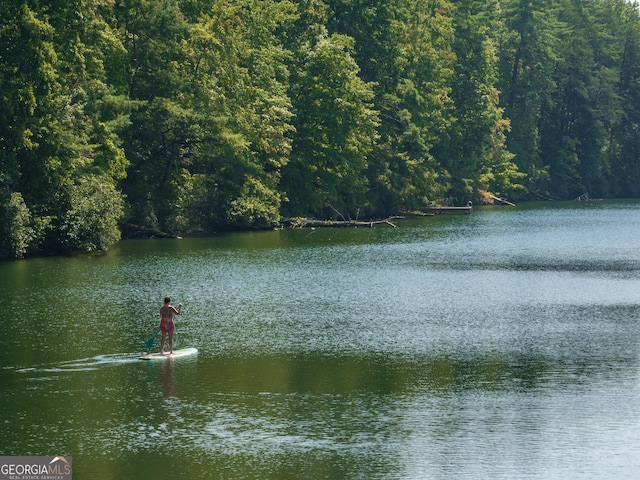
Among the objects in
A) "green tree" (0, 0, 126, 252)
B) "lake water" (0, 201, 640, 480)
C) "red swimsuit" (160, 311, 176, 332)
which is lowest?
"lake water" (0, 201, 640, 480)

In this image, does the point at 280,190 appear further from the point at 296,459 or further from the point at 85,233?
the point at 296,459

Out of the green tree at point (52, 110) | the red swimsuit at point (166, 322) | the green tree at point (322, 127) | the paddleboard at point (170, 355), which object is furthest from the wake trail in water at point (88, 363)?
the green tree at point (322, 127)

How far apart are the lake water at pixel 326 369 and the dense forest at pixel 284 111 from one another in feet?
21.4

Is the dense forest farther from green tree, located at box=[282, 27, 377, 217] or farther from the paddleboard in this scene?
the paddleboard

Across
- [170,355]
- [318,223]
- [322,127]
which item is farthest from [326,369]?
[322,127]

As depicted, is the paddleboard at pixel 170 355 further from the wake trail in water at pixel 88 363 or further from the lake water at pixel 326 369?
the lake water at pixel 326 369

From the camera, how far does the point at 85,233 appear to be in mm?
59688

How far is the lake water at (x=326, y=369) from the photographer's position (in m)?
21.7

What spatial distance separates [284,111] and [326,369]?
51880 millimetres

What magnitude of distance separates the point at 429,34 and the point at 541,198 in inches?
1442

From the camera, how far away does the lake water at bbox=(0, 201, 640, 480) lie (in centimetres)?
2167

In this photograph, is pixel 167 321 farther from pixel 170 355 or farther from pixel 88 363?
pixel 88 363

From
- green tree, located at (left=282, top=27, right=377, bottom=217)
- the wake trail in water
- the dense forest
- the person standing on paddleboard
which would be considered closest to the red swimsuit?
the person standing on paddleboard

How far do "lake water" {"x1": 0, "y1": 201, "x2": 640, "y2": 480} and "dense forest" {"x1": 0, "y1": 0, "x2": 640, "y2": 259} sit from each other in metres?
6.53
